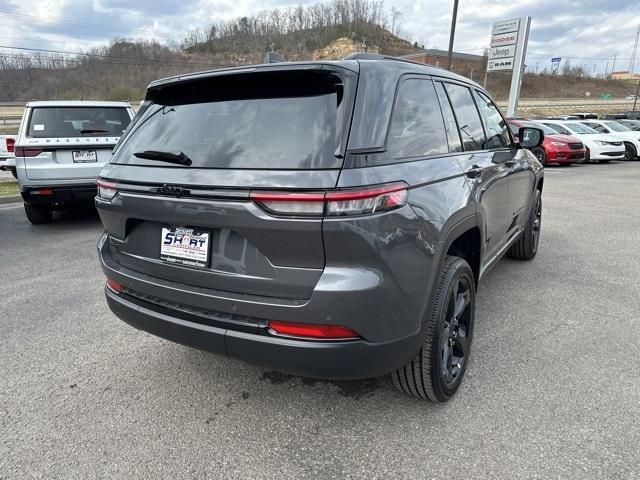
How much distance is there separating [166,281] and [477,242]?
1954 mm

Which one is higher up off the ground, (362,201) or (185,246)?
(362,201)

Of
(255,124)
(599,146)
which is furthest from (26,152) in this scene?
(599,146)

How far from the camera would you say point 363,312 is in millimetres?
1907

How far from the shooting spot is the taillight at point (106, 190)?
245 centimetres

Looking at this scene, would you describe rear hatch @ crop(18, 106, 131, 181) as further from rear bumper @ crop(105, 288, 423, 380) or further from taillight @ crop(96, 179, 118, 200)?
rear bumper @ crop(105, 288, 423, 380)

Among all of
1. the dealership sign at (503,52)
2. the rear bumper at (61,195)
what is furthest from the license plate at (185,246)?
the dealership sign at (503,52)

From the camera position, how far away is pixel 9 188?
31.5 feet

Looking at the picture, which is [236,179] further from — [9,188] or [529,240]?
[9,188]

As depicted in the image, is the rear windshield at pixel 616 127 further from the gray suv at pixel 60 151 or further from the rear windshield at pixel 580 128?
the gray suv at pixel 60 151

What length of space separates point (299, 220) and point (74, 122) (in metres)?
6.02

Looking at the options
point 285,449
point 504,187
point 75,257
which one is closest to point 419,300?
point 285,449

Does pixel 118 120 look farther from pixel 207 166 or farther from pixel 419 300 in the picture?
pixel 419 300

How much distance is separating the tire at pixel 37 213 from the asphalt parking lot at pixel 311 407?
3.14m

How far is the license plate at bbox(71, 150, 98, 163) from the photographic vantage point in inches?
249
